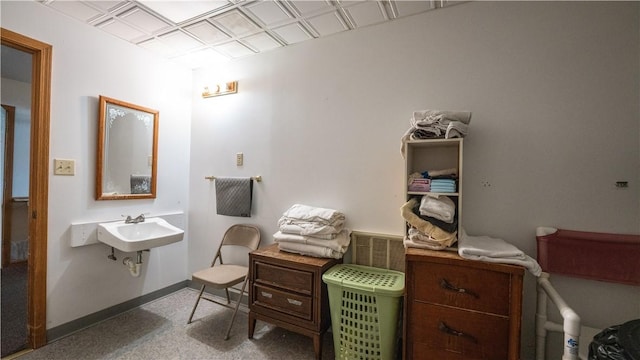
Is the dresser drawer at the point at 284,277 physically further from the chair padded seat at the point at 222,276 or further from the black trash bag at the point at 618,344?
the black trash bag at the point at 618,344

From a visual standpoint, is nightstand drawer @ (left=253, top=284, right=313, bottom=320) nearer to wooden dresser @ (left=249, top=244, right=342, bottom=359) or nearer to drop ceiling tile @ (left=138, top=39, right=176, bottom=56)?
wooden dresser @ (left=249, top=244, right=342, bottom=359)

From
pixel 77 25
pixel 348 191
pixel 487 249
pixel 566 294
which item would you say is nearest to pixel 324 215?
pixel 348 191

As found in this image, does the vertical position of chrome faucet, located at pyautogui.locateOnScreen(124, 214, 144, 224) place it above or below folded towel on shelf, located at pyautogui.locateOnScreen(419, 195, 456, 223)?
below

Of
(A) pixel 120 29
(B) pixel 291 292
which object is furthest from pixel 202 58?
(B) pixel 291 292

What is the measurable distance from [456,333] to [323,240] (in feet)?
3.12

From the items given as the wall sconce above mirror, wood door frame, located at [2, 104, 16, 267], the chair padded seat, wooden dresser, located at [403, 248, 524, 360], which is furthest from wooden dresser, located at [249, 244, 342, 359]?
wood door frame, located at [2, 104, 16, 267]

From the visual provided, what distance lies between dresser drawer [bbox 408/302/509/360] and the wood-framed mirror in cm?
256

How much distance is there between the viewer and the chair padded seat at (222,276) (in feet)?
6.60

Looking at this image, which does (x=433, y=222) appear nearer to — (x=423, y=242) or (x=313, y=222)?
(x=423, y=242)

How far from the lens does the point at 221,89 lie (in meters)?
2.65

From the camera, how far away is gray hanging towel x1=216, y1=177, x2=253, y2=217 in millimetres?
2467

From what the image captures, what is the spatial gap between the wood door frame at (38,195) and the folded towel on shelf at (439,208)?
2628mm

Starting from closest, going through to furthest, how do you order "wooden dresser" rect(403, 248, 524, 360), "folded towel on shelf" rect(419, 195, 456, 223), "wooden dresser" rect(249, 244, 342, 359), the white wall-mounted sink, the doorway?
"wooden dresser" rect(403, 248, 524, 360)
"folded towel on shelf" rect(419, 195, 456, 223)
"wooden dresser" rect(249, 244, 342, 359)
the white wall-mounted sink
the doorway

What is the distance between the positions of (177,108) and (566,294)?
359 centimetres
